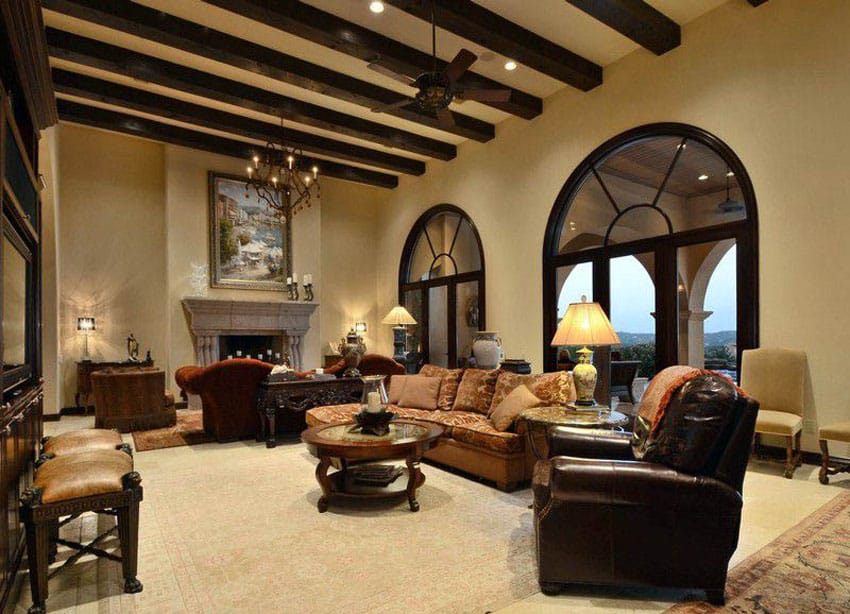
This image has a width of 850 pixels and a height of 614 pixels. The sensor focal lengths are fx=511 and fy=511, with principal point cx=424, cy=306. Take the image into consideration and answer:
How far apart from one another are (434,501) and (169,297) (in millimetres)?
6316

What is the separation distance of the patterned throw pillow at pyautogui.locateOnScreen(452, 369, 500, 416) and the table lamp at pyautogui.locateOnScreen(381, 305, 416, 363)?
3.80 m

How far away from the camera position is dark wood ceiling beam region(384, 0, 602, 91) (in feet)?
14.8

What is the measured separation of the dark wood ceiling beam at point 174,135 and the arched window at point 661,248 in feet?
13.7

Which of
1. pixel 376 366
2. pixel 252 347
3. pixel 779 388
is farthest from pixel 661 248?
pixel 252 347

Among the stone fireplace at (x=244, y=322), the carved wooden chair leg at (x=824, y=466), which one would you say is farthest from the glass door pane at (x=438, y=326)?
the carved wooden chair leg at (x=824, y=466)

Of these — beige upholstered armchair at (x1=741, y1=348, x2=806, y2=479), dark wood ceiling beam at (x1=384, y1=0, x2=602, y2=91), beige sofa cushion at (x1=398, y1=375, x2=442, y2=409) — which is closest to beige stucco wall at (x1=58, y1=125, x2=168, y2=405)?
beige sofa cushion at (x1=398, y1=375, x2=442, y2=409)

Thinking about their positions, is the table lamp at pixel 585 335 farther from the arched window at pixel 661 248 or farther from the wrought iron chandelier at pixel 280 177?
the wrought iron chandelier at pixel 280 177

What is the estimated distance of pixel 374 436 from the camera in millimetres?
3506

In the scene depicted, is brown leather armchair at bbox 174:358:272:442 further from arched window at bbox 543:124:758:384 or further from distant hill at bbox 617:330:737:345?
distant hill at bbox 617:330:737:345

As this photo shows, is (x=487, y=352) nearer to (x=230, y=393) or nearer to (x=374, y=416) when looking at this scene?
(x=230, y=393)

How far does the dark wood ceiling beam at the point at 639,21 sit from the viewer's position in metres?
4.54

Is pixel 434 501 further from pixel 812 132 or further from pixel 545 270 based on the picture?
pixel 812 132

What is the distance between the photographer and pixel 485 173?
767 cm

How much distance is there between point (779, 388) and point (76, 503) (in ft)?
16.4
